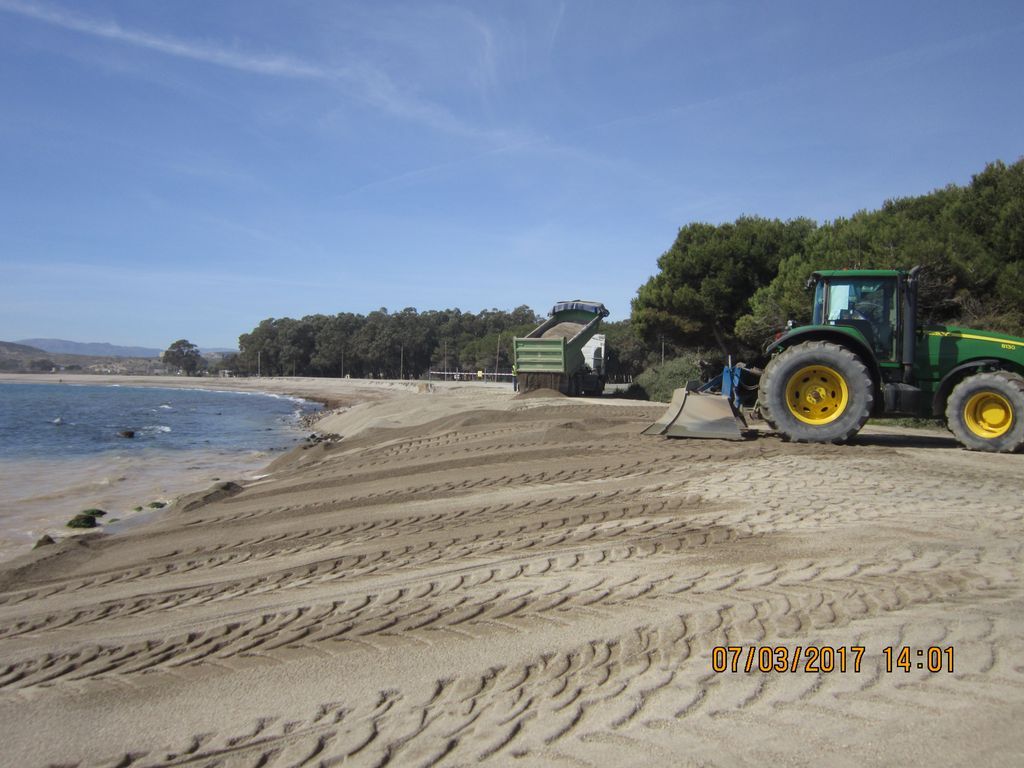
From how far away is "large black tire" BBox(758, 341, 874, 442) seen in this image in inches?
330

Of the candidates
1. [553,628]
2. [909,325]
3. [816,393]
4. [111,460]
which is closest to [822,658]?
[553,628]

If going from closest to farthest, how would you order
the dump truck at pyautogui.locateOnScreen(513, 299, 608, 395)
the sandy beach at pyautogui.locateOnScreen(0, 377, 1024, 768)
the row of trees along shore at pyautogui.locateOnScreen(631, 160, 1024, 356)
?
the sandy beach at pyautogui.locateOnScreen(0, 377, 1024, 768)
the row of trees along shore at pyautogui.locateOnScreen(631, 160, 1024, 356)
the dump truck at pyautogui.locateOnScreen(513, 299, 608, 395)

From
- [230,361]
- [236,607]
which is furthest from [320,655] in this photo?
[230,361]

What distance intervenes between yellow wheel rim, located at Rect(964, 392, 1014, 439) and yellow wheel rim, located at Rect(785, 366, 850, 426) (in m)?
1.51

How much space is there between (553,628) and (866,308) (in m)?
7.30

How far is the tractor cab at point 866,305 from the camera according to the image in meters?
8.82

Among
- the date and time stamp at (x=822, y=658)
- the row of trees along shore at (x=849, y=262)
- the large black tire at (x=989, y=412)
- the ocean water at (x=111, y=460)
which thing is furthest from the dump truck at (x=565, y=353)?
the date and time stamp at (x=822, y=658)

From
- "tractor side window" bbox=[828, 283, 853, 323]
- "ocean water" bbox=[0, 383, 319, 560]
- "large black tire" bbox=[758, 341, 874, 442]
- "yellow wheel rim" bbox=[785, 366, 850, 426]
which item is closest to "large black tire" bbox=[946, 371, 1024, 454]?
"large black tire" bbox=[758, 341, 874, 442]

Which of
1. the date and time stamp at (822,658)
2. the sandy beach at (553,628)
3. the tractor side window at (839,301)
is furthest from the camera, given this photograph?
the tractor side window at (839,301)

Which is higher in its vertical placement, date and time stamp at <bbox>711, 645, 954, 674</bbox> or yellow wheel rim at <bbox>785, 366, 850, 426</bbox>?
yellow wheel rim at <bbox>785, 366, 850, 426</bbox>

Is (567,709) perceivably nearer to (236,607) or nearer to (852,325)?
(236,607)

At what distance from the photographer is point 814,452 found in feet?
26.0

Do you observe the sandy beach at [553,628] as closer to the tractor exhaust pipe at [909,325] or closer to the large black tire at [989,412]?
the large black tire at [989,412]

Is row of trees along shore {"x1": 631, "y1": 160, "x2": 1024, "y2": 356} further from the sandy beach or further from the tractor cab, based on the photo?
the sandy beach
